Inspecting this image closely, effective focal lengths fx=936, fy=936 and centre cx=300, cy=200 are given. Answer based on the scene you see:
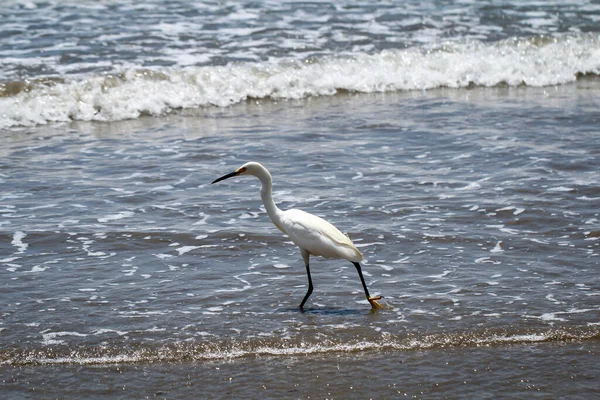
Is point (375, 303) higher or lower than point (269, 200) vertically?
lower

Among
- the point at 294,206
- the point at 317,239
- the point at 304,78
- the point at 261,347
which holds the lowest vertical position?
the point at 261,347

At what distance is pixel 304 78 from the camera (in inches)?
544

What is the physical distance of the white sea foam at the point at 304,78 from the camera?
1227 centimetres

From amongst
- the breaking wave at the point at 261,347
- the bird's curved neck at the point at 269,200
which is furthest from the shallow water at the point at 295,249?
the bird's curved neck at the point at 269,200

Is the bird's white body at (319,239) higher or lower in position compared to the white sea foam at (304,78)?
lower

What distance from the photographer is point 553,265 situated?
21.1 feet

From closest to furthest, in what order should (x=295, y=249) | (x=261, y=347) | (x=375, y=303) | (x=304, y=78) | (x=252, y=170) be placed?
1. (x=261, y=347)
2. (x=375, y=303)
3. (x=252, y=170)
4. (x=295, y=249)
5. (x=304, y=78)

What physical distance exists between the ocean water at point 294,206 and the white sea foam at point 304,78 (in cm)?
4

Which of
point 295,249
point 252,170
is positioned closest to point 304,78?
point 295,249

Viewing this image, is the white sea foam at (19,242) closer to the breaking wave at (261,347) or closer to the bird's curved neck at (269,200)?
the breaking wave at (261,347)

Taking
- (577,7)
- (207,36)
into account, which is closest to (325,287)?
(207,36)

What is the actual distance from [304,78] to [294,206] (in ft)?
20.0

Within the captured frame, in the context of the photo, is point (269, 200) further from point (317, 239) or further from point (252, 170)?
point (317, 239)

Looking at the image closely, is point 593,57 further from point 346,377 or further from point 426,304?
point 346,377
